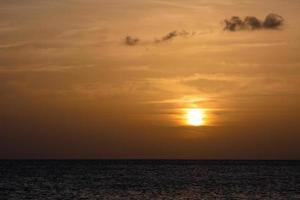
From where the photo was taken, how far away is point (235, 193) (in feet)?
284

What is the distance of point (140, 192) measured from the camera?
87562 millimetres

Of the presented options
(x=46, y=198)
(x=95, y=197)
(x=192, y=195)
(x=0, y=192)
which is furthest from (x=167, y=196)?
(x=0, y=192)

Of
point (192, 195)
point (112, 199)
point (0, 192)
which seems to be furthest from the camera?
point (0, 192)

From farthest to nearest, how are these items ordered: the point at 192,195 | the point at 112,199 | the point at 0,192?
the point at 0,192
the point at 192,195
the point at 112,199

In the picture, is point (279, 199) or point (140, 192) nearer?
point (279, 199)

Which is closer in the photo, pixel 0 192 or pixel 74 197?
pixel 74 197

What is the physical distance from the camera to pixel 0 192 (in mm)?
86812

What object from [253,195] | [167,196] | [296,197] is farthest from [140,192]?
[296,197]

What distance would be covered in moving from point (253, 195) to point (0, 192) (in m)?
34.3

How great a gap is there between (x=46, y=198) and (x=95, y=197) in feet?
19.4

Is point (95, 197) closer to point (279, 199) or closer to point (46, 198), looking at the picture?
point (46, 198)

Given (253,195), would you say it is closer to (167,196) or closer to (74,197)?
(167,196)

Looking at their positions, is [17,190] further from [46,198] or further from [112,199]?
[112,199]

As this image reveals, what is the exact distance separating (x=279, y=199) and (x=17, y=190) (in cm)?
3705
